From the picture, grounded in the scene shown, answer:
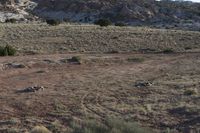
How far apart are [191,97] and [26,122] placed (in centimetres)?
655

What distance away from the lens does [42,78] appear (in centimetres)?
A: 2720

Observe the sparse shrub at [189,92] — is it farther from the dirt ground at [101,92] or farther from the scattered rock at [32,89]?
Result: the scattered rock at [32,89]

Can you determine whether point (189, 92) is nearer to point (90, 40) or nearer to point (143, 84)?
point (143, 84)

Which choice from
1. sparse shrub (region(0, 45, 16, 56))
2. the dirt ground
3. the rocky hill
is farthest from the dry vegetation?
the rocky hill

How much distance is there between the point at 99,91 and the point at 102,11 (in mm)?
73969

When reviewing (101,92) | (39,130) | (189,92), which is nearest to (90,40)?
(101,92)

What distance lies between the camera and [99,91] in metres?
23.6

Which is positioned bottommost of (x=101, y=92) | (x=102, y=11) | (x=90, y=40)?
(x=102, y=11)

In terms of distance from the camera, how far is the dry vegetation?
18547mm

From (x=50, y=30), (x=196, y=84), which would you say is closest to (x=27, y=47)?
(x=50, y=30)

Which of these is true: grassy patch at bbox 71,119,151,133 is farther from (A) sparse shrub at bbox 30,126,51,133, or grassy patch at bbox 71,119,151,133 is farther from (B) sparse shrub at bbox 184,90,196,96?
(B) sparse shrub at bbox 184,90,196,96

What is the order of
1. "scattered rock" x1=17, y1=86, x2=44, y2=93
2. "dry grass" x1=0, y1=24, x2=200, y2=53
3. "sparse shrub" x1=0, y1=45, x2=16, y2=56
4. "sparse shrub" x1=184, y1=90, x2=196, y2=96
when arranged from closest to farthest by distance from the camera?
"sparse shrub" x1=184, y1=90, x2=196, y2=96 → "scattered rock" x1=17, y1=86, x2=44, y2=93 → "sparse shrub" x1=0, y1=45, x2=16, y2=56 → "dry grass" x1=0, y1=24, x2=200, y2=53

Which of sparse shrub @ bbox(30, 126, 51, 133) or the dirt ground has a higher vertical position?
sparse shrub @ bbox(30, 126, 51, 133)

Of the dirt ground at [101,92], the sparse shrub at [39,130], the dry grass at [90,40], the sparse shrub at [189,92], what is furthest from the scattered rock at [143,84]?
the dry grass at [90,40]
